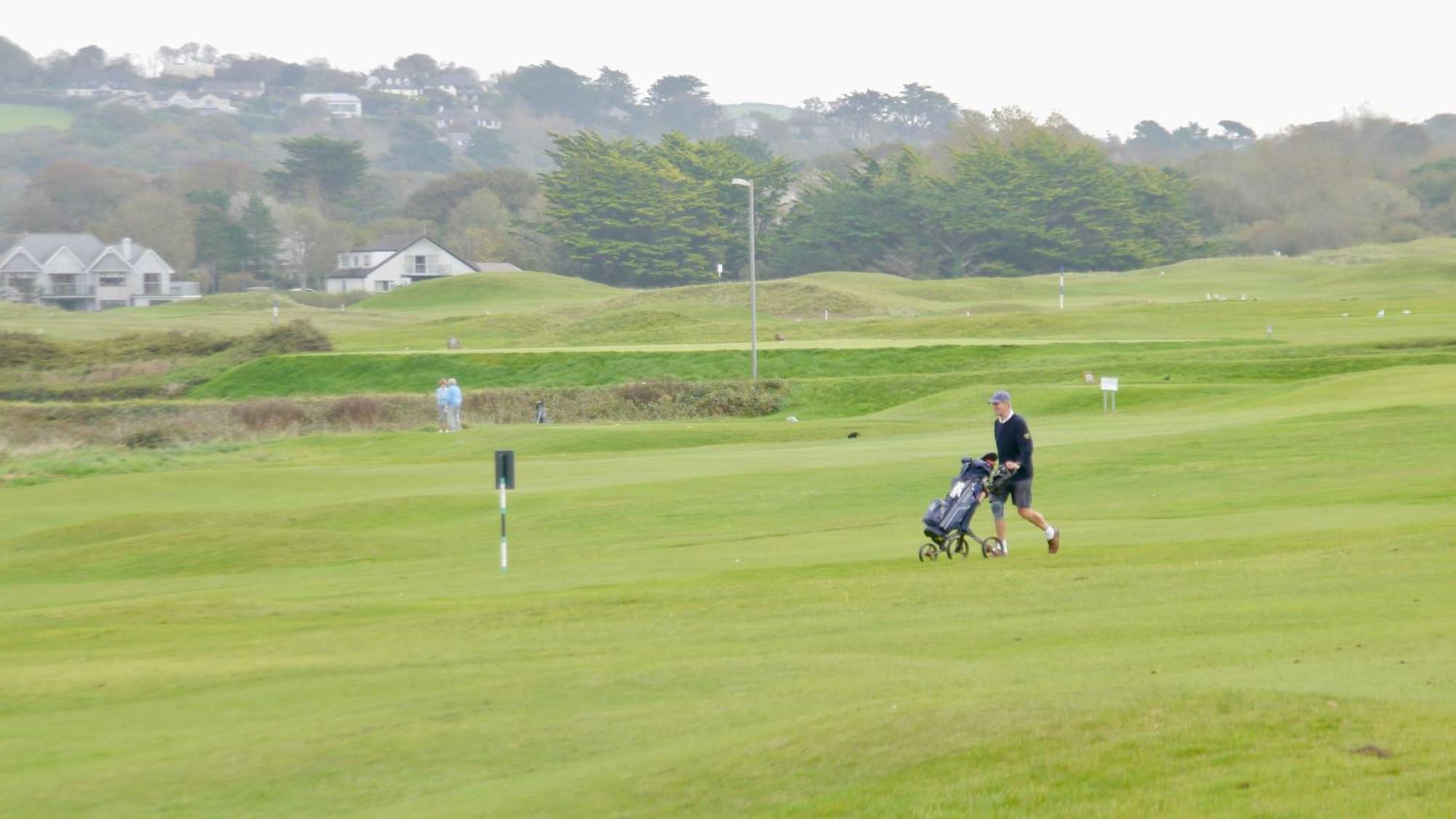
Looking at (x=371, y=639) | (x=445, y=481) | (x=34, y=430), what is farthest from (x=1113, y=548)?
(x=34, y=430)

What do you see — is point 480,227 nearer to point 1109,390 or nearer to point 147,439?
point 147,439

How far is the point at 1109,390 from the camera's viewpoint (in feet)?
149

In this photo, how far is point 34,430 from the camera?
60.2m

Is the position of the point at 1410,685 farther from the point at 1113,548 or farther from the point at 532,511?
the point at 532,511

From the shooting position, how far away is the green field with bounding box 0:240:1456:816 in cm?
1084

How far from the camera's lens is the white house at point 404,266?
545 feet

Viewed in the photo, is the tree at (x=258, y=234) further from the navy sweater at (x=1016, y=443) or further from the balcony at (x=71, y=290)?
the navy sweater at (x=1016, y=443)

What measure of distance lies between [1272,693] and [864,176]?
457ft

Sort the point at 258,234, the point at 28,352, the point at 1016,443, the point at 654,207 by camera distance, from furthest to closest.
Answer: the point at 258,234
the point at 654,207
the point at 28,352
the point at 1016,443

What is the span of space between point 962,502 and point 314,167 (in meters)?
186

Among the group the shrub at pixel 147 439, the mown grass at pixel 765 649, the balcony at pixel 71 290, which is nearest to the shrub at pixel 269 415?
the shrub at pixel 147 439

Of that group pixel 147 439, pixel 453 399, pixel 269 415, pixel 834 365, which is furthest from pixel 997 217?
pixel 453 399

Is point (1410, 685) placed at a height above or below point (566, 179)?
below

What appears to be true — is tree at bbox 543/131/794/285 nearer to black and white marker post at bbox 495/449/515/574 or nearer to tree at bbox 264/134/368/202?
tree at bbox 264/134/368/202
